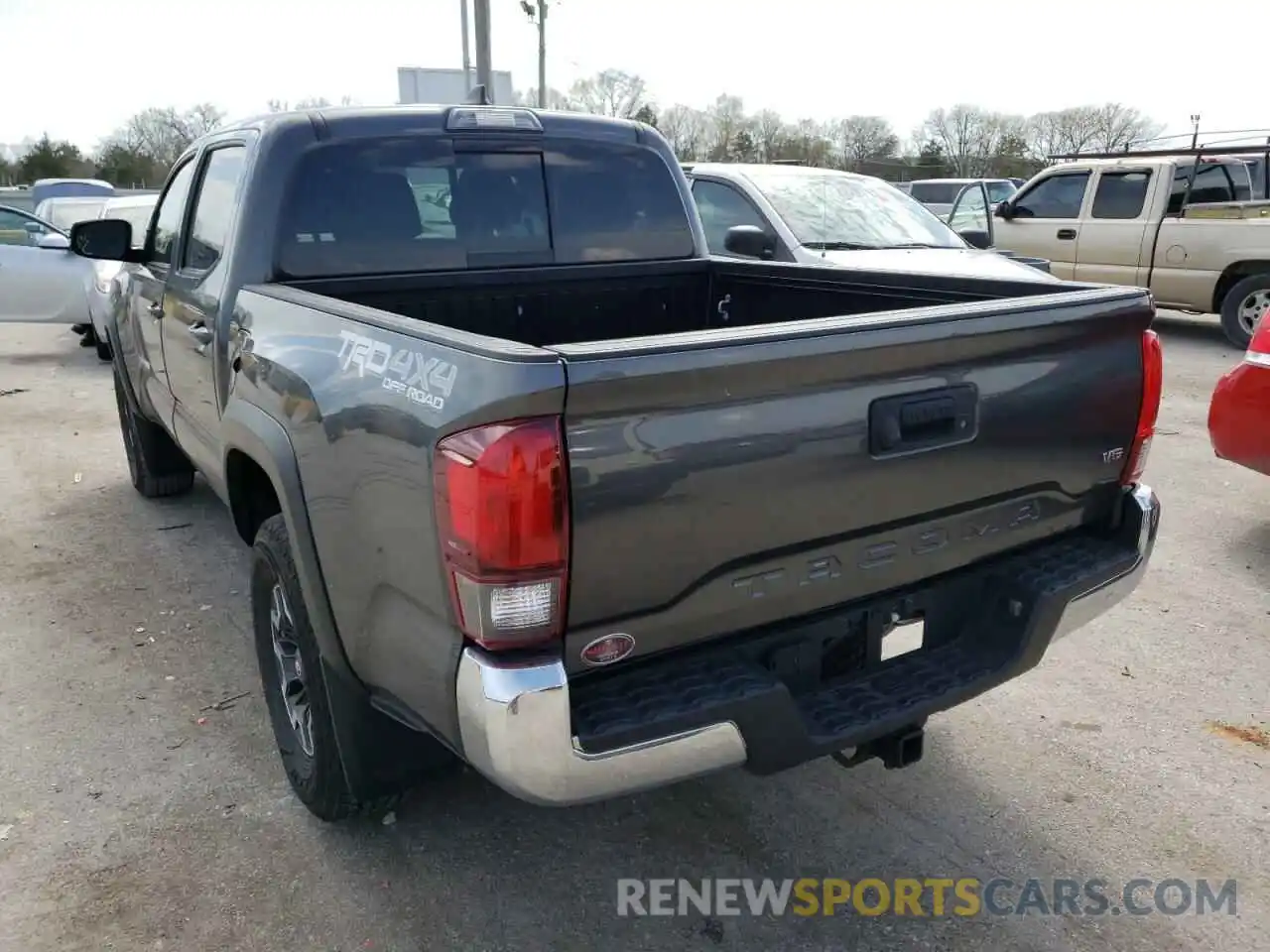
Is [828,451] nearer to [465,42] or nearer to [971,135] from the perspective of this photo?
[465,42]

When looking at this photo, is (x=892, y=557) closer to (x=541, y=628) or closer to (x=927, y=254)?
(x=541, y=628)

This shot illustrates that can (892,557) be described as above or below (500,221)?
below

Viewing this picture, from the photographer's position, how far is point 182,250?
4129mm

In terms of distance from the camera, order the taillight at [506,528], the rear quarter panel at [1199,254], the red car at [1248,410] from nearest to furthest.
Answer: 1. the taillight at [506,528]
2. the red car at [1248,410]
3. the rear quarter panel at [1199,254]

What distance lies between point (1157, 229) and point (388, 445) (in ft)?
38.0

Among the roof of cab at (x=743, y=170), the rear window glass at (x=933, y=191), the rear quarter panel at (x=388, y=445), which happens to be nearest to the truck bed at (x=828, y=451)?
the rear quarter panel at (x=388, y=445)

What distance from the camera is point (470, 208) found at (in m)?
3.69

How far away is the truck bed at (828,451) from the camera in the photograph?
1993 millimetres

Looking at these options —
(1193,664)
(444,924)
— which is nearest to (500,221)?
(444,924)

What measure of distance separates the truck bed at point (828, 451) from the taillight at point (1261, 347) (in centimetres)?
243

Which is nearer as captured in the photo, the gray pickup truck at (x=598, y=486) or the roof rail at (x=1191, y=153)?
the gray pickup truck at (x=598, y=486)

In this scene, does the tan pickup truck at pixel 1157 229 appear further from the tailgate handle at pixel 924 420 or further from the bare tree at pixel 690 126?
the bare tree at pixel 690 126

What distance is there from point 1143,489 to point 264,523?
264 centimetres

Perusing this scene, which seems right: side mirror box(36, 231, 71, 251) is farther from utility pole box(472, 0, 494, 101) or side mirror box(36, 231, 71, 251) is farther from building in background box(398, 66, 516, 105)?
building in background box(398, 66, 516, 105)
